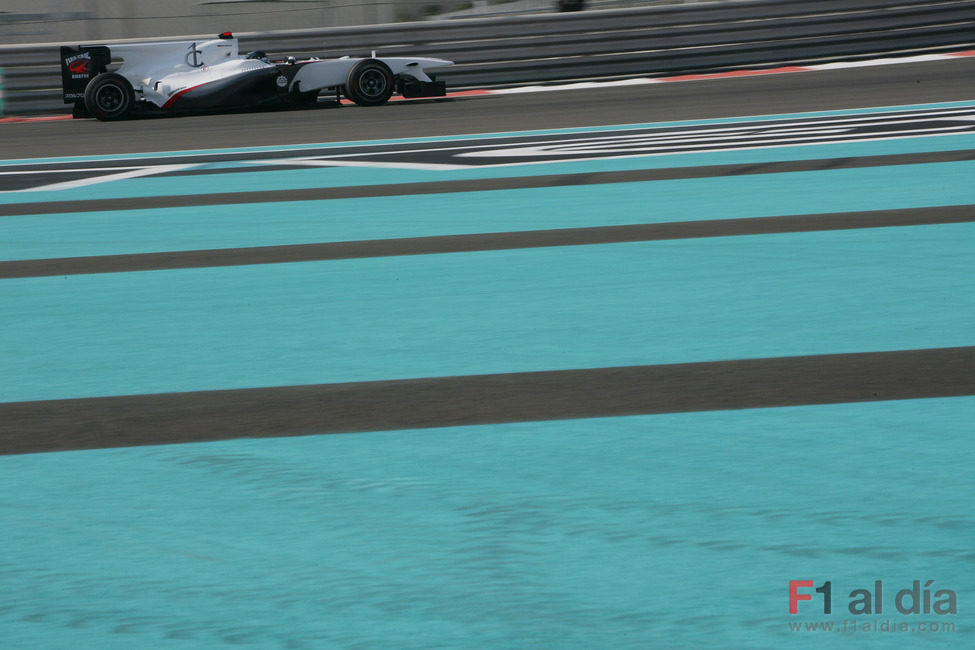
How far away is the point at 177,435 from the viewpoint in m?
3.59

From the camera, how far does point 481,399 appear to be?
3828mm

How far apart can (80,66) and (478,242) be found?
9872mm

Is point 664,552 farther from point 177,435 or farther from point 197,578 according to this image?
point 177,435

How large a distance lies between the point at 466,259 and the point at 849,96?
8.65 m

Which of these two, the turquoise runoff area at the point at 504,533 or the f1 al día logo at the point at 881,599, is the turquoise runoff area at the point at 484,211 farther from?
the f1 al día logo at the point at 881,599

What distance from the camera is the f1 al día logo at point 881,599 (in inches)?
93.4

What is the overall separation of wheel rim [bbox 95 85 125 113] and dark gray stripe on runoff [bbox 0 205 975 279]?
8726mm

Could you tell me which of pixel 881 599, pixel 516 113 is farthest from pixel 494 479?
pixel 516 113

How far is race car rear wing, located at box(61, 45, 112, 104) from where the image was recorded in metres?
15.1

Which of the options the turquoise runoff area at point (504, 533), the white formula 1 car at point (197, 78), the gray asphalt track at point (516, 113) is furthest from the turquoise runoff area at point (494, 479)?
the white formula 1 car at point (197, 78)

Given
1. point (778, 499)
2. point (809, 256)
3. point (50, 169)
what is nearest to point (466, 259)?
point (809, 256)

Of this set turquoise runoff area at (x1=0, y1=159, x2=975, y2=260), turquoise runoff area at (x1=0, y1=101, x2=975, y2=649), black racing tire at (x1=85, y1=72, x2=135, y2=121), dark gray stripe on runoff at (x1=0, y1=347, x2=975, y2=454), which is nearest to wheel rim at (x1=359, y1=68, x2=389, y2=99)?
black racing tire at (x1=85, y1=72, x2=135, y2=121)

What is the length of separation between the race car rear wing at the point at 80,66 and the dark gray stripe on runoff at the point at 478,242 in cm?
890

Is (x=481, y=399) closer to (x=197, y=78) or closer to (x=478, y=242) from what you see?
(x=478, y=242)
